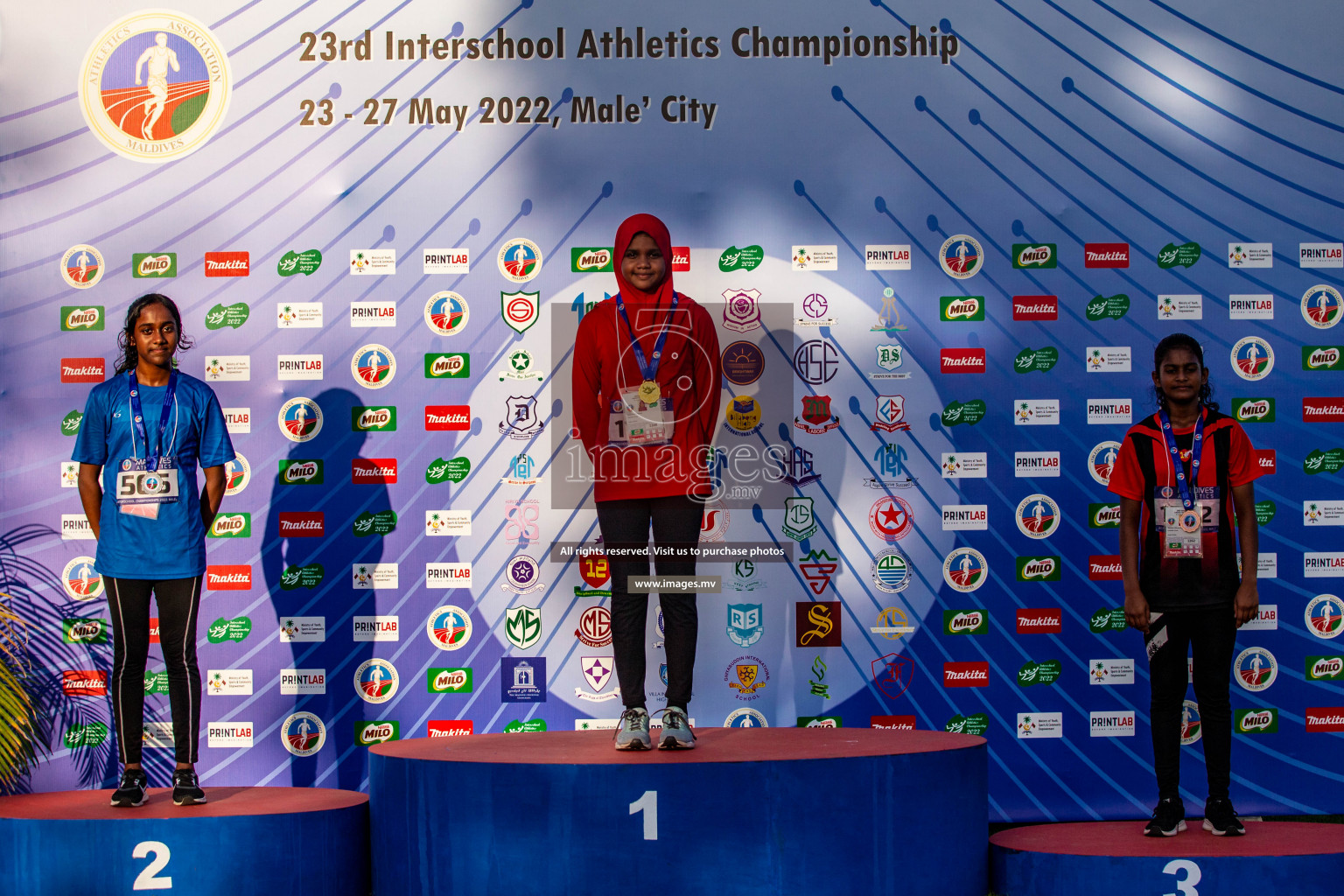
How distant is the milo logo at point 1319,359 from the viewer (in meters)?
4.00

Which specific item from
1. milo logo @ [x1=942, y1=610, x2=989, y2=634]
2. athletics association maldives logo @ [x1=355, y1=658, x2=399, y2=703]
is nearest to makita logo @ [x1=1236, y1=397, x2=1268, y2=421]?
milo logo @ [x1=942, y1=610, x2=989, y2=634]

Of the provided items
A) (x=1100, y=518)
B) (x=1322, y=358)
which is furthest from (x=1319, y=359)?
(x=1100, y=518)

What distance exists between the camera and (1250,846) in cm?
284

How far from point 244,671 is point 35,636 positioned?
0.80 metres

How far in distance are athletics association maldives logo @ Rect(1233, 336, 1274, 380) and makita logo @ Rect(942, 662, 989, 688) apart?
1.54 m

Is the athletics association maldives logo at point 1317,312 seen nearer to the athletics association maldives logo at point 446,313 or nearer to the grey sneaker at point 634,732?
the grey sneaker at point 634,732

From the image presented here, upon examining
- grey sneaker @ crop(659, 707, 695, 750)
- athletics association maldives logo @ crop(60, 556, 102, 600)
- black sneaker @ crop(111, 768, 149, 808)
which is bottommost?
black sneaker @ crop(111, 768, 149, 808)

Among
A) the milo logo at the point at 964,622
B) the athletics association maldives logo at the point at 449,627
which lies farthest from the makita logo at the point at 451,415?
the milo logo at the point at 964,622

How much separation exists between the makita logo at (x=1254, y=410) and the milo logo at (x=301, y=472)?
3.55 m

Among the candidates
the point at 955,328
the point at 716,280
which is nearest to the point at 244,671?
the point at 716,280

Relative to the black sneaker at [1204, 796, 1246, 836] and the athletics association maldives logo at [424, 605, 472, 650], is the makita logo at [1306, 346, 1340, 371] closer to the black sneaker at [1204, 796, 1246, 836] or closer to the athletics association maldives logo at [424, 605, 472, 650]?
the black sneaker at [1204, 796, 1246, 836]

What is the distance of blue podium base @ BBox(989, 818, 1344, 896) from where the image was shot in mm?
2701

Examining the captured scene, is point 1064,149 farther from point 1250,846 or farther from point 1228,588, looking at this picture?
point 1250,846

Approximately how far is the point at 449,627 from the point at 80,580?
142 centimetres
